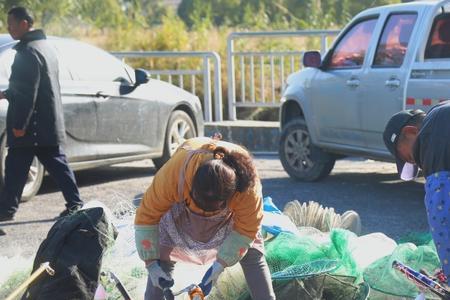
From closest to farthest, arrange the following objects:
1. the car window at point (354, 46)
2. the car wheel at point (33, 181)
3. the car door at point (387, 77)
Answer: 1. the car door at point (387, 77)
2. the car wheel at point (33, 181)
3. the car window at point (354, 46)

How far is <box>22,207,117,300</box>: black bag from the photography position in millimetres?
4906

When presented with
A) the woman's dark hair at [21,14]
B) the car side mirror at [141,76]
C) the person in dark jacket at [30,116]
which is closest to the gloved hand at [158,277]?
the person in dark jacket at [30,116]

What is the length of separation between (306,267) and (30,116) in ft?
10.8

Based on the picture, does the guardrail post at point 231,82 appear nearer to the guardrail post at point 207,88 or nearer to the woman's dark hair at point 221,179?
the guardrail post at point 207,88

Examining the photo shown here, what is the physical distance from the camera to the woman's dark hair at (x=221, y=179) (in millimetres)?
3908

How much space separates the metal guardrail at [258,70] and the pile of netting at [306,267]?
727 cm

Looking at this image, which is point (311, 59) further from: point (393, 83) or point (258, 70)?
point (258, 70)

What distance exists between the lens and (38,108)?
7605 millimetres

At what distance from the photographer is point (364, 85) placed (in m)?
8.73

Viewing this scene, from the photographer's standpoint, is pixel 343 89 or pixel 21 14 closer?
pixel 21 14

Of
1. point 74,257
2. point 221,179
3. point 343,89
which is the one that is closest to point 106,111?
point 343,89

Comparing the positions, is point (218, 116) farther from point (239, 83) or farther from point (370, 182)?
point (370, 182)

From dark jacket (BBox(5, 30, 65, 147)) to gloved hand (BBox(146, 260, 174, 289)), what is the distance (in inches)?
134

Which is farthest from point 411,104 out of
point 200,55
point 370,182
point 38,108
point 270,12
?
point 270,12
